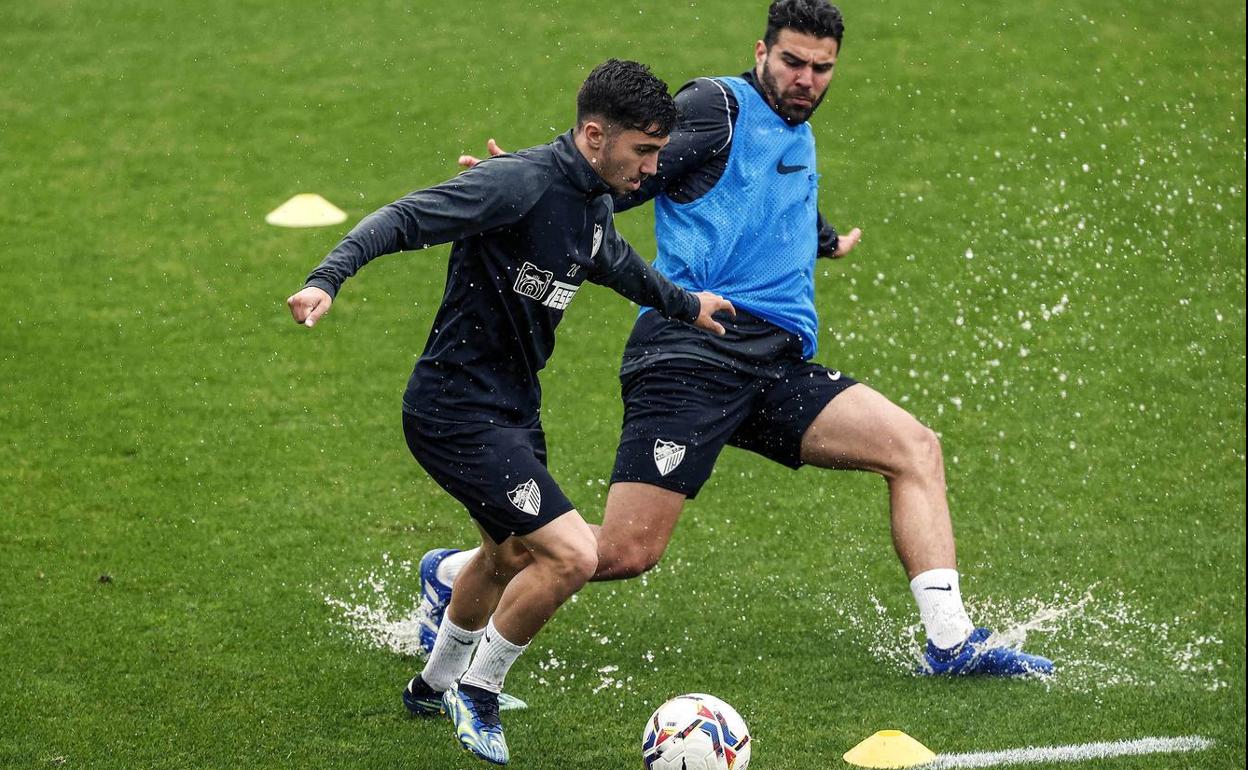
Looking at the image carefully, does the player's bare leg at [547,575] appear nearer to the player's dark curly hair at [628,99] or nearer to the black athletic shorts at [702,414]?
the black athletic shorts at [702,414]

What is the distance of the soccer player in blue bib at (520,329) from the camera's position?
191 inches

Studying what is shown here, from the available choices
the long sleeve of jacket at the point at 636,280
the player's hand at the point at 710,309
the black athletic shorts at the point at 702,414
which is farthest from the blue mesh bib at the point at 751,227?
the long sleeve of jacket at the point at 636,280

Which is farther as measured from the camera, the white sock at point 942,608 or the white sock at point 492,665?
the white sock at point 942,608

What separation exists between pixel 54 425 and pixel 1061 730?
202 inches

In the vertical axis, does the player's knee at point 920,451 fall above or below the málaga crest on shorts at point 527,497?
below

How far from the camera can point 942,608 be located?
→ 565cm

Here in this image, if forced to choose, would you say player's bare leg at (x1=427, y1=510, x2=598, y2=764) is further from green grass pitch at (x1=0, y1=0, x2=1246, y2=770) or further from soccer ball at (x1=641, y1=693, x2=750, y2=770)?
soccer ball at (x1=641, y1=693, x2=750, y2=770)

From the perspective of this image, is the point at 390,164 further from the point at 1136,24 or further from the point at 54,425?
the point at 1136,24

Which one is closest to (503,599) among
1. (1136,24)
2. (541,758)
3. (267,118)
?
(541,758)

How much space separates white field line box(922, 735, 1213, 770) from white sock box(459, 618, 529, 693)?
136cm

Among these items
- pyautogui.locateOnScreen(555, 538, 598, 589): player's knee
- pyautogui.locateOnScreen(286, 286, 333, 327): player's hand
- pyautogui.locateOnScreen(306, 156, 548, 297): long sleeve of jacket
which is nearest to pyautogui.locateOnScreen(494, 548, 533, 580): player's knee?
pyautogui.locateOnScreen(555, 538, 598, 589): player's knee

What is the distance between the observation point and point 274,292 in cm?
965

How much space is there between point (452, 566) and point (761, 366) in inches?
53.8

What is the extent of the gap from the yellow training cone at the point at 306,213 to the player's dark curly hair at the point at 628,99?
19.6 feet
